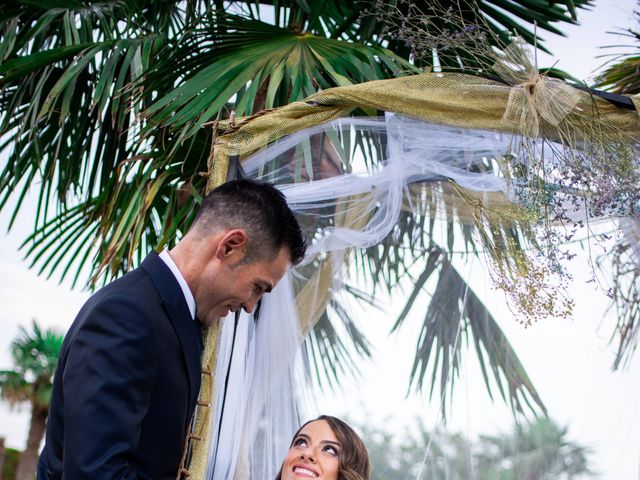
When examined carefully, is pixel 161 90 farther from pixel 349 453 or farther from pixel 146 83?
pixel 349 453

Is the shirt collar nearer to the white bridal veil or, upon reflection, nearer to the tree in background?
the white bridal veil

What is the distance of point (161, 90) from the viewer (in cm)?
498

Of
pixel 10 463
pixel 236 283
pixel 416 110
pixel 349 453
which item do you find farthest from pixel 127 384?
pixel 10 463

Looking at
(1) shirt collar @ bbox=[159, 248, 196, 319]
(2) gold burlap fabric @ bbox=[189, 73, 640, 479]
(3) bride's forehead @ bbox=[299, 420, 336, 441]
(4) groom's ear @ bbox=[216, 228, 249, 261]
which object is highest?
(2) gold burlap fabric @ bbox=[189, 73, 640, 479]

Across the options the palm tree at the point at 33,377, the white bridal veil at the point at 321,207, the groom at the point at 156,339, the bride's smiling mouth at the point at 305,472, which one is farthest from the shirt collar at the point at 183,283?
the palm tree at the point at 33,377

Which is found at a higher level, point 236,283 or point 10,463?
point 10,463

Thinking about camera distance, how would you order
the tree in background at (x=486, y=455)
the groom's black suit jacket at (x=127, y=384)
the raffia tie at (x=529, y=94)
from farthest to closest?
the tree in background at (x=486, y=455)
the raffia tie at (x=529, y=94)
the groom's black suit jacket at (x=127, y=384)

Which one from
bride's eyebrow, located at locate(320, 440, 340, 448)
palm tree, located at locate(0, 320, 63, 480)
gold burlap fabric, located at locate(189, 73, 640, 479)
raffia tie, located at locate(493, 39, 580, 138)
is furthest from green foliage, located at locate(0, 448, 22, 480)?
raffia tie, located at locate(493, 39, 580, 138)

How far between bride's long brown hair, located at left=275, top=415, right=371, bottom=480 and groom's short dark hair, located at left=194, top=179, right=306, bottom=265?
138cm

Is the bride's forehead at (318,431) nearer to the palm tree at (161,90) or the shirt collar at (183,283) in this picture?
the palm tree at (161,90)

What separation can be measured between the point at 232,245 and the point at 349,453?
156 centimetres

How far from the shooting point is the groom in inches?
73.3

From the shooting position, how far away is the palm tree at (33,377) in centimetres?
1558

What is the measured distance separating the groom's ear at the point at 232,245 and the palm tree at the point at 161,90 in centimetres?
155
